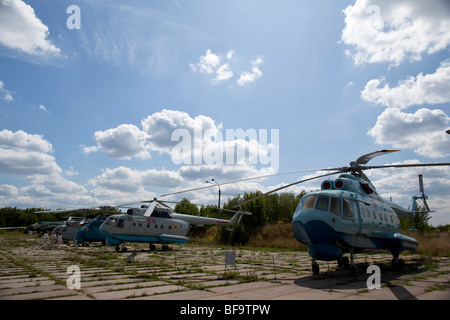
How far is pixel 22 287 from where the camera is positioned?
319 inches

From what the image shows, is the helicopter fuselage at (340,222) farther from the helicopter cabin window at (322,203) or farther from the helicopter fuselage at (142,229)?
the helicopter fuselage at (142,229)

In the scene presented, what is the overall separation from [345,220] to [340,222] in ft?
1.04

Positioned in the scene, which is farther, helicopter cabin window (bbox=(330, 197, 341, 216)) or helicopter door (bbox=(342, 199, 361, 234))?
helicopter door (bbox=(342, 199, 361, 234))

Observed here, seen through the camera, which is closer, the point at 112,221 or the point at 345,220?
the point at 345,220

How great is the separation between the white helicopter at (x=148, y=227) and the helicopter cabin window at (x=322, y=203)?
11.7 metres

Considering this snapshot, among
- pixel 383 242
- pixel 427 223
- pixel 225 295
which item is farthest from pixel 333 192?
pixel 427 223

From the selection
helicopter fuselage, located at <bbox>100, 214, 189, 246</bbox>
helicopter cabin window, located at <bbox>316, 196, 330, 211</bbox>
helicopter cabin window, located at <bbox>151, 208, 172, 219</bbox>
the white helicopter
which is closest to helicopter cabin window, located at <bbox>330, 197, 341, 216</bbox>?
helicopter cabin window, located at <bbox>316, 196, 330, 211</bbox>

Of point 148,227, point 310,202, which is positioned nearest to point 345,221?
point 310,202

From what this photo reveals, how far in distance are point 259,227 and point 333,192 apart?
29.0 meters

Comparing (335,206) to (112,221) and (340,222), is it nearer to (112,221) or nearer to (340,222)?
(340,222)

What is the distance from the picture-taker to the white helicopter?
22.4 metres

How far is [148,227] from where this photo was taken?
2345cm

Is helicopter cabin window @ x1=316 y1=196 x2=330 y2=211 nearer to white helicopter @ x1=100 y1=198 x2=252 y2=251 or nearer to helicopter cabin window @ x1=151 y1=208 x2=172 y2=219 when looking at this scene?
white helicopter @ x1=100 y1=198 x2=252 y2=251

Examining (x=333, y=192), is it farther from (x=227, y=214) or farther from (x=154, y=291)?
(x=227, y=214)
